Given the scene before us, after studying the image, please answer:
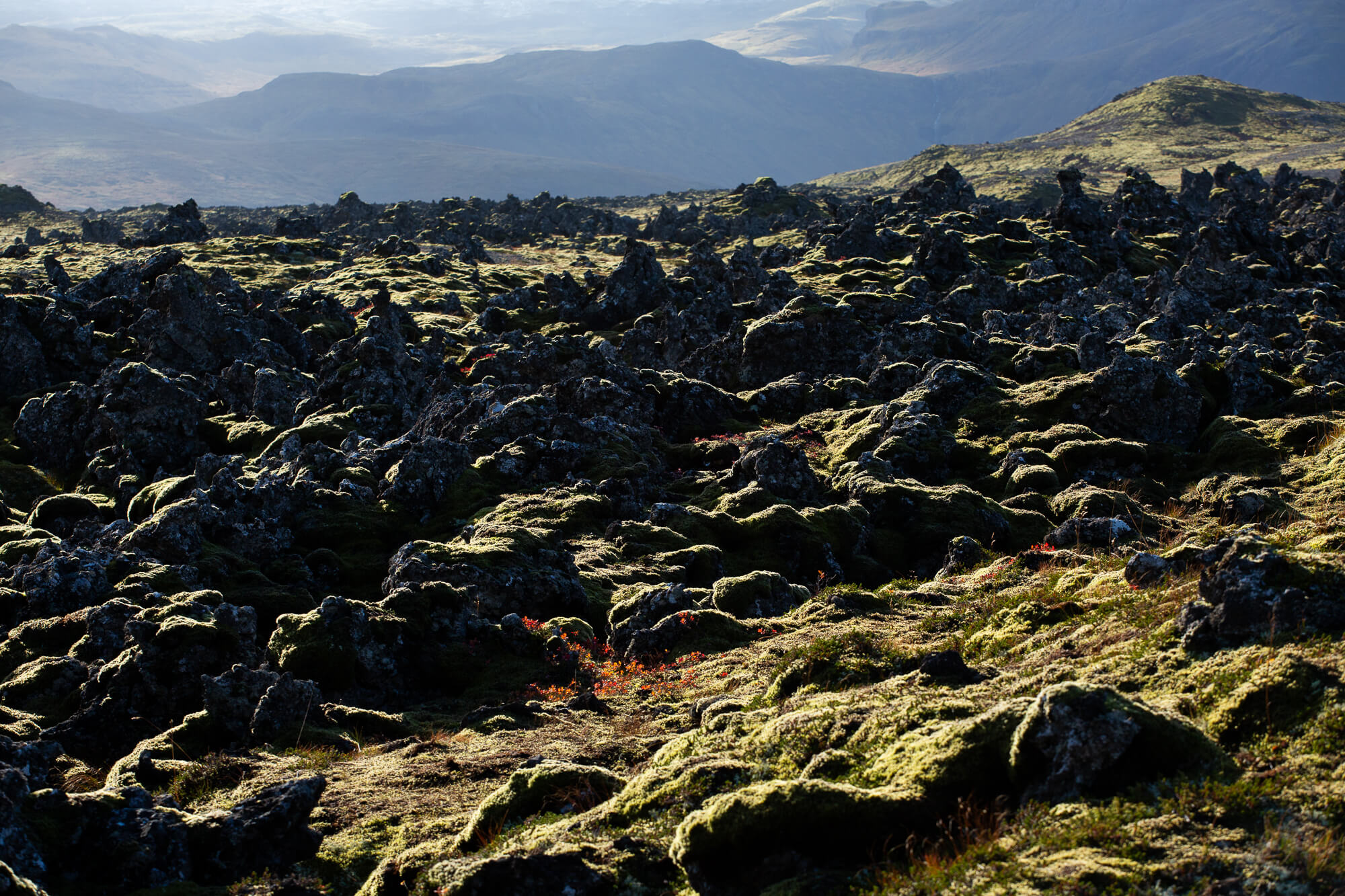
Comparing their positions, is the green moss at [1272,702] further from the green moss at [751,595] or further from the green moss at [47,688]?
the green moss at [47,688]

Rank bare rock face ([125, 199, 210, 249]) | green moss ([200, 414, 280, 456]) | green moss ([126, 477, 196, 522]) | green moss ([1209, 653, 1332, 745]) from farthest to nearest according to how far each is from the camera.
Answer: bare rock face ([125, 199, 210, 249]) → green moss ([200, 414, 280, 456]) → green moss ([126, 477, 196, 522]) → green moss ([1209, 653, 1332, 745])

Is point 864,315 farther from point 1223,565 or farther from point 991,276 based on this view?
point 1223,565

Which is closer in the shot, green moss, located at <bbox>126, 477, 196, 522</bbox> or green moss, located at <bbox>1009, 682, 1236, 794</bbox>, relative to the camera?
green moss, located at <bbox>1009, 682, 1236, 794</bbox>

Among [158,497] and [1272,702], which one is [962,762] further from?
[158,497]

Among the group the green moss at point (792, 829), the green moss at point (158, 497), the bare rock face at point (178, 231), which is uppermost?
the bare rock face at point (178, 231)

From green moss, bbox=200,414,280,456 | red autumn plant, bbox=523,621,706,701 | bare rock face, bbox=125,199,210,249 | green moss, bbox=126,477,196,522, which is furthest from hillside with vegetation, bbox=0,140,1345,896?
bare rock face, bbox=125,199,210,249

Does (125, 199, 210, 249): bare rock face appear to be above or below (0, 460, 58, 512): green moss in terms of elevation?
above

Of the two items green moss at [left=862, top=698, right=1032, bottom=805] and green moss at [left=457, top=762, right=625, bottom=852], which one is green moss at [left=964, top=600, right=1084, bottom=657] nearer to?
green moss at [left=862, top=698, right=1032, bottom=805]

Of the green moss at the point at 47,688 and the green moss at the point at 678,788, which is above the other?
the green moss at the point at 678,788

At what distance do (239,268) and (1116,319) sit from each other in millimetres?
95746

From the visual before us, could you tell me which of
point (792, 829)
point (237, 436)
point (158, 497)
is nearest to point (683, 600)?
point (792, 829)

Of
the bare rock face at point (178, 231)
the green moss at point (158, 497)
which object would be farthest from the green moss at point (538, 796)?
the bare rock face at point (178, 231)

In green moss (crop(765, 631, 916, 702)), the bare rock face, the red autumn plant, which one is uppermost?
the bare rock face

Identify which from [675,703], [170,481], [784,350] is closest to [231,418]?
[170,481]
